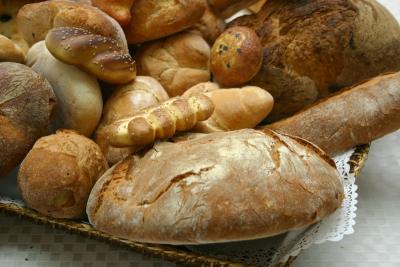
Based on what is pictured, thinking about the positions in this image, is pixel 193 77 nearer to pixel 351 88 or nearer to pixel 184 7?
pixel 184 7

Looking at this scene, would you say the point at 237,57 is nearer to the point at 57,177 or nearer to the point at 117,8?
the point at 117,8

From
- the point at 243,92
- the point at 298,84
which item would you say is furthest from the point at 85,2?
the point at 298,84

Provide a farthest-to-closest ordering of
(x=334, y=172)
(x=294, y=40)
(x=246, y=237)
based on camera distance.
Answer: (x=294, y=40) → (x=334, y=172) → (x=246, y=237)

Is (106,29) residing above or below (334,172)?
above

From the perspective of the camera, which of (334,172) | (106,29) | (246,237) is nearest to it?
(246,237)

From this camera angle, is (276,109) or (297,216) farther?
(276,109)

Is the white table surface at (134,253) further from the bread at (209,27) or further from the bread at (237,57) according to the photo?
the bread at (209,27)

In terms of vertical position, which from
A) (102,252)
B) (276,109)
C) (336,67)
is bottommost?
(102,252)

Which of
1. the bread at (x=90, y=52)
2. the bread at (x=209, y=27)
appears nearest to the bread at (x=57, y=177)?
the bread at (x=90, y=52)

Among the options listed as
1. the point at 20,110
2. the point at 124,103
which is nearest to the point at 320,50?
the point at 124,103
